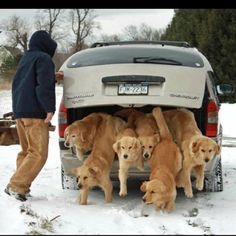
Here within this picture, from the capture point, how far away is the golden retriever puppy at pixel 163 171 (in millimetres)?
5371

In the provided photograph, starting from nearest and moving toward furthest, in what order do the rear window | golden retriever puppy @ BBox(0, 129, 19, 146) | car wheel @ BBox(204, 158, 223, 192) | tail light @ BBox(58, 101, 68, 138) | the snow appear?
1. the snow
2. the rear window
3. tail light @ BBox(58, 101, 68, 138)
4. car wheel @ BBox(204, 158, 223, 192)
5. golden retriever puppy @ BBox(0, 129, 19, 146)

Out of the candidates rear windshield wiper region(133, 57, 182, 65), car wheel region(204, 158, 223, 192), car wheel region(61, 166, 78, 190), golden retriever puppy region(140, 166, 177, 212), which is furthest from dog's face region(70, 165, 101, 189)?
car wheel region(204, 158, 223, 192)

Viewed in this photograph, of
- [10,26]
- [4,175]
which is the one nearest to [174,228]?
[4,175]

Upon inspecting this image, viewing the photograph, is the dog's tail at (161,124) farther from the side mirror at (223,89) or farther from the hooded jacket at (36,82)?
the side mirror at (223,89)

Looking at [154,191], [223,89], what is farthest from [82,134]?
[223,89]

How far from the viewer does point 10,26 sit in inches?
566

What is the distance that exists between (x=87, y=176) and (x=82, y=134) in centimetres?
54

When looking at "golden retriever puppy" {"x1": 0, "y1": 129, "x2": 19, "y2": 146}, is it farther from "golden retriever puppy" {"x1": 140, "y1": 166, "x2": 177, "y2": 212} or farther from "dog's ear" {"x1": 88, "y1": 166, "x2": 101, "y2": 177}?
"golden retriever puppy" {"x1": 140, "y1": 166, "x2": 177, "y2": 212}

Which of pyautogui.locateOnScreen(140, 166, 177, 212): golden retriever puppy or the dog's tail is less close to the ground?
the dog's tail

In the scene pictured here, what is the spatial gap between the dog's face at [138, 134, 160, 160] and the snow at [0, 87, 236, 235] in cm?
59

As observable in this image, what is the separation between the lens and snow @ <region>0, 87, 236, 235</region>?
187 inches

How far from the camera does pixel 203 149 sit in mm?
5566

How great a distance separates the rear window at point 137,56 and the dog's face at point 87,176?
127 cm

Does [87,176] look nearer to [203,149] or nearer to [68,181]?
[68,181]
